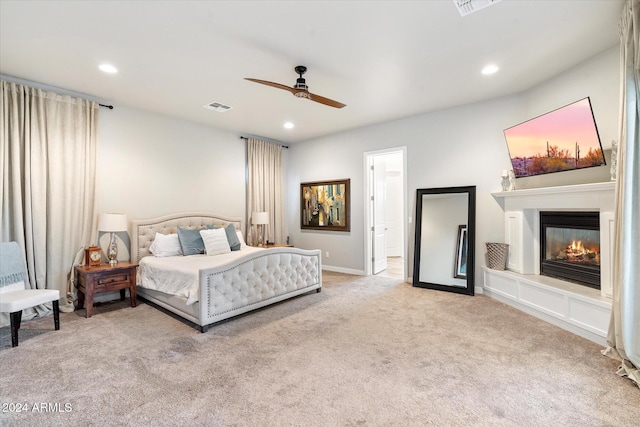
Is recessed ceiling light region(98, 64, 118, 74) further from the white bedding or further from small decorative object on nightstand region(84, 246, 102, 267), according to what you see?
the white bedding

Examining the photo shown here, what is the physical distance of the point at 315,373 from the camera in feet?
7.47

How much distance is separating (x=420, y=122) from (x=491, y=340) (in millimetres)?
3426

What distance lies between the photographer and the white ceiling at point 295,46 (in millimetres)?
2305

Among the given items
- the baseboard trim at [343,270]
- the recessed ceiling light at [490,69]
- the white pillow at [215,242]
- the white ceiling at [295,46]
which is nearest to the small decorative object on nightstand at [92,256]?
the white pillow at [215,242]

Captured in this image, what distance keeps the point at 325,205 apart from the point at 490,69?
12.0ft

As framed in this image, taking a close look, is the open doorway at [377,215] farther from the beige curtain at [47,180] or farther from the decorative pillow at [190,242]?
the beige curtain at [47,180]

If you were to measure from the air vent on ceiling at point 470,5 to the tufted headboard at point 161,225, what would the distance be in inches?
178

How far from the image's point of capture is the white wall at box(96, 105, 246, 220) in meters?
4.23

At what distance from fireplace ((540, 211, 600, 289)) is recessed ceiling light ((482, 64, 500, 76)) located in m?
1.86

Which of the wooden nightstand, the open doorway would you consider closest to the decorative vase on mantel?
the open doorway

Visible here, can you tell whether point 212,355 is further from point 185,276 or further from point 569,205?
point 569,205

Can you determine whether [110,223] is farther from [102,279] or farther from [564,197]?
[564,197]

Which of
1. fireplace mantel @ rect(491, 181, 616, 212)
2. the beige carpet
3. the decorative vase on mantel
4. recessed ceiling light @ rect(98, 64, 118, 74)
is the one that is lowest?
the beige carpet

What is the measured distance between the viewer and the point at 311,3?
222cm
